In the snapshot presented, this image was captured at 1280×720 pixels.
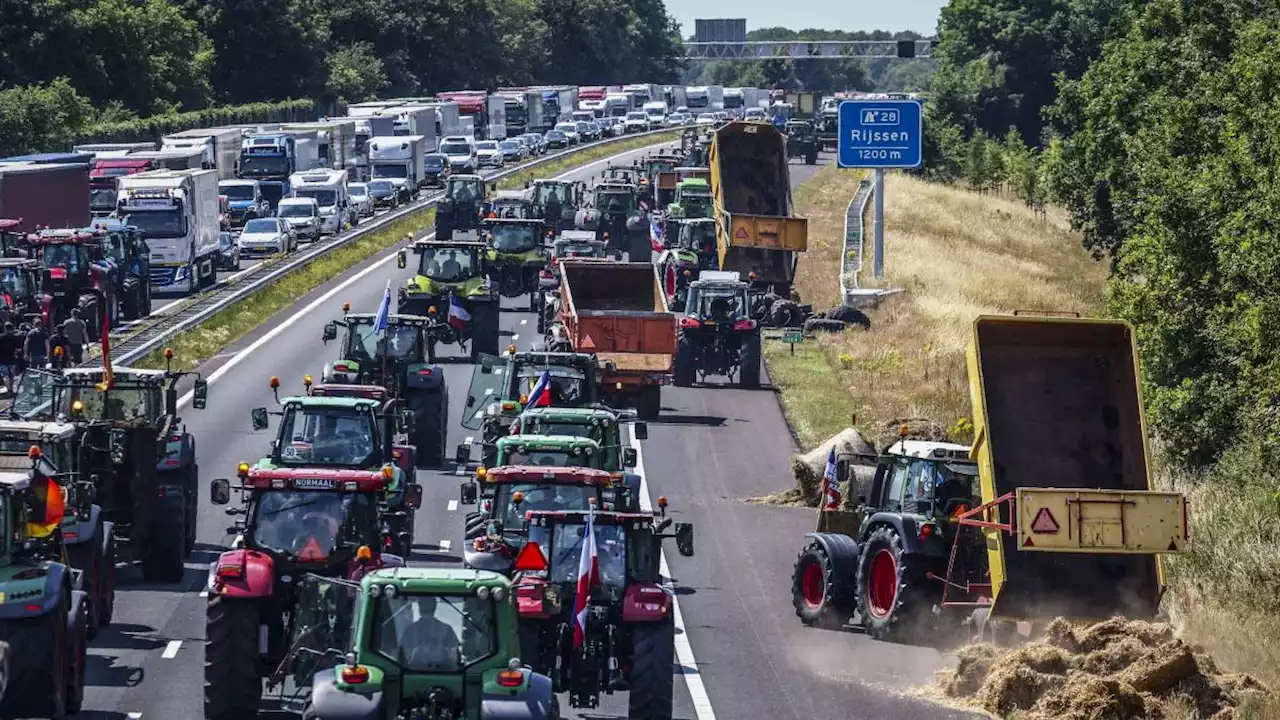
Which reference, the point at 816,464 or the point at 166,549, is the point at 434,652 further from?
the point at 816,464

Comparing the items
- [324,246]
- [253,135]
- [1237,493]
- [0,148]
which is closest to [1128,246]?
[1237,493]

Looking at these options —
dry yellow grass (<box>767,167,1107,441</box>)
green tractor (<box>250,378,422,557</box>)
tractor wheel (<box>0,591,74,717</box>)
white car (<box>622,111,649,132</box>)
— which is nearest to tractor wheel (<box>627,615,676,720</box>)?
tractor wheel (<box>0,591,74,717</box>)

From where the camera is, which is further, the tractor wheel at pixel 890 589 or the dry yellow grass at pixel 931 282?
the dry yellow grass at pixel 931 282

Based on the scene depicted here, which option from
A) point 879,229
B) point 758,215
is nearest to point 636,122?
point 879,229

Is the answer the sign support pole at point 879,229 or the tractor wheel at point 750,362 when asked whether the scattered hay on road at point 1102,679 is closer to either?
the tractor wheel at point 750,362

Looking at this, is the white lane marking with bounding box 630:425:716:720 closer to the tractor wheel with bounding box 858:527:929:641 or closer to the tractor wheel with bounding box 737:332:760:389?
the tractor wheel with bounding box 858:527:929:641

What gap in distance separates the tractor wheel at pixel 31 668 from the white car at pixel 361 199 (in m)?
66.2

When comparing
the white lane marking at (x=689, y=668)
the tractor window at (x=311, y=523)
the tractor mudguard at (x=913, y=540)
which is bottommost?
the white lane marking at (x=689, y=668)

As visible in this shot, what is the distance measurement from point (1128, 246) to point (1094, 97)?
29.9m

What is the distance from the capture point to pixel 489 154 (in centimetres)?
11188

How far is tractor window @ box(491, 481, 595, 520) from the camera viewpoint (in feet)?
71.5

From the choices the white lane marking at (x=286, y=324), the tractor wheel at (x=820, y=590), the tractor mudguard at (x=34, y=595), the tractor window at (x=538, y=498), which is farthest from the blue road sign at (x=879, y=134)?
the tractor mudguard at (x=34, y=595)

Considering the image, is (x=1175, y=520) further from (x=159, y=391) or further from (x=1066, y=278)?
(x=1066, y=278)

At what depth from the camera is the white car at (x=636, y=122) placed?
468 ft
